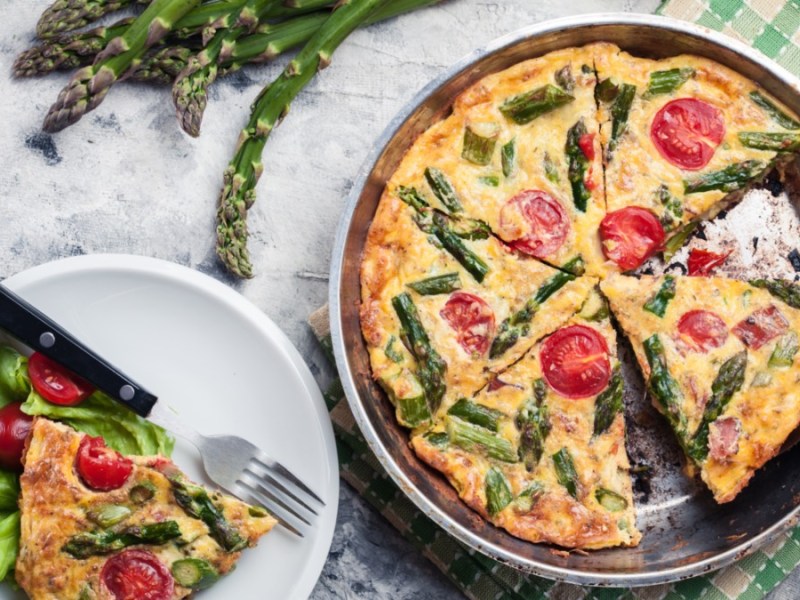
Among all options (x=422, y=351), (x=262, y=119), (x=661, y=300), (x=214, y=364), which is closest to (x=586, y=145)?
(x=661, y=300)

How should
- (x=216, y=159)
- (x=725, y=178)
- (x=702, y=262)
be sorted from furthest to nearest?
(x=216, y=159) < (x=702, y=262) < (x=725, y=178)

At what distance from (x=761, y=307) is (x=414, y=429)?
6.86ft

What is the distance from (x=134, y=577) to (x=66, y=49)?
10.6ft

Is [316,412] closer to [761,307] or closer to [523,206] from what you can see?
[523,206]

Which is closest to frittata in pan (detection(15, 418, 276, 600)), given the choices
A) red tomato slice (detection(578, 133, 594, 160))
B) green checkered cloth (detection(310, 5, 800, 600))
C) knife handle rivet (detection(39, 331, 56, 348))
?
knife handle rivet (detection(39, 331, 56, 348))

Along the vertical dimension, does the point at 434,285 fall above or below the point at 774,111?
below

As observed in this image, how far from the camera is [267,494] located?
19.6ft

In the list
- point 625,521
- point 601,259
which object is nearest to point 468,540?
point 625,521

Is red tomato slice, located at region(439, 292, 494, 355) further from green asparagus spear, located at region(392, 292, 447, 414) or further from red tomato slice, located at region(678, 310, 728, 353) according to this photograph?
red tomato slice, located at region(678, 310, 728, 353)

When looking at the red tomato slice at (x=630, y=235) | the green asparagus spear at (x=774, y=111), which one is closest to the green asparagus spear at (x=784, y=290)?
the red tomato slice at (x=630, y=235)

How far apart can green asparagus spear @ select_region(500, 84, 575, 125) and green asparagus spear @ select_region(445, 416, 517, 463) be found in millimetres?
1775

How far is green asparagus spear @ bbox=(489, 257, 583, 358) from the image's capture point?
577 cm

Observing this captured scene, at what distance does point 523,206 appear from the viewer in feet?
19.1

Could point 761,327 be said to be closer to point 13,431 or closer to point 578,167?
point 578,167
